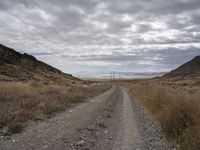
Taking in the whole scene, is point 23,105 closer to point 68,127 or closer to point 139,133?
point 68,127

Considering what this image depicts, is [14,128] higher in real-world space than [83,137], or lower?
higher

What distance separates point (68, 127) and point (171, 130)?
413 cm

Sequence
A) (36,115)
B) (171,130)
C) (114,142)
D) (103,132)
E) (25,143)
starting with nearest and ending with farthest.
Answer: (25,143)
(114,142)
(171,130)
(103,132)
(36,115)

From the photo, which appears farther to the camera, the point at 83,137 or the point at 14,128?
the point at 14,128

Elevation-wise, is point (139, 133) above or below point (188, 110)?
below

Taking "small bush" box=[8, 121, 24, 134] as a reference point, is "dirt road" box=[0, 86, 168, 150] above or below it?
below

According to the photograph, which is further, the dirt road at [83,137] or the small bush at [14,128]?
the small bush at [14,128]

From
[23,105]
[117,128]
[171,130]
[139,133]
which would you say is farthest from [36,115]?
[171,130]

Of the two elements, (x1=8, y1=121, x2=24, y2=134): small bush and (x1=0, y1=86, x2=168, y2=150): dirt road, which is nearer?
(x1=0, y1=86, x2=168, y2=150): dirt road

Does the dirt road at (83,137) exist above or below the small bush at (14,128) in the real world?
below

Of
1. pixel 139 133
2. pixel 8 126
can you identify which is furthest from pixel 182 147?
pixel 8 126

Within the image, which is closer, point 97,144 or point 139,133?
point 97,144

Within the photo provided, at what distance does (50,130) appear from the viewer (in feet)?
37.8

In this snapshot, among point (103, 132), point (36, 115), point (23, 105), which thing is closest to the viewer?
point (103, 132)
